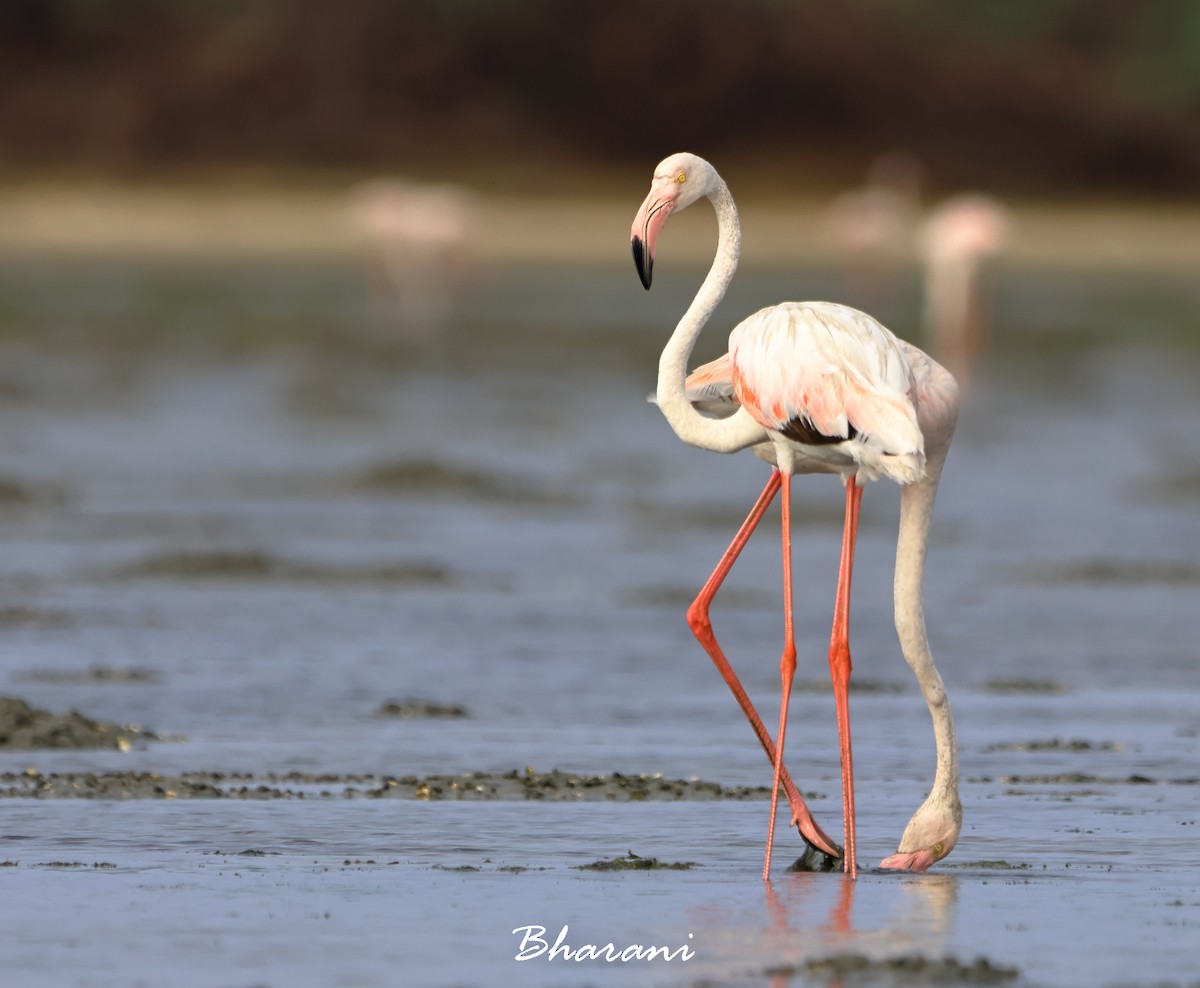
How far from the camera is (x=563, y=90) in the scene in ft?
195

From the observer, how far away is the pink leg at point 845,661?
6148mm

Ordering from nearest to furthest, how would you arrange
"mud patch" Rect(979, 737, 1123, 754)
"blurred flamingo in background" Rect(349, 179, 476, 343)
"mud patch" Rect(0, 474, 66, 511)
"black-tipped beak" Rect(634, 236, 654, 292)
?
"black-tipped beak" Rect(634, 236, 654, 292), "mud patch" Rect(979, 737, 1123, 754), "mud patch" Rect(0, 474, 66, 511), "blurred flamingo in background" Rect(349, 179, 476, 343)

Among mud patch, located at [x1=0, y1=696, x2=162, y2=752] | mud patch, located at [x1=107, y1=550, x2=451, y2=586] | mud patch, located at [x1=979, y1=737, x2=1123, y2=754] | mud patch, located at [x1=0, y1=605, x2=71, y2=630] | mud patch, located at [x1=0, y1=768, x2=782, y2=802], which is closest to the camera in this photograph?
mud patch, located at [x1=0, y1=768, x2=782, y2=802]

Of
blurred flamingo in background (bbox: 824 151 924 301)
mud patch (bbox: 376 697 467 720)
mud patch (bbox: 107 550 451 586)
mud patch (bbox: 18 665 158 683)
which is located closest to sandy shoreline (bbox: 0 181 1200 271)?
blurred flamingo in background (bbox: 824 151 924 301)

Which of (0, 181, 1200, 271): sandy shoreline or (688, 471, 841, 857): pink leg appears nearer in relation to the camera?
(688, 471, 841, 857): pink leg

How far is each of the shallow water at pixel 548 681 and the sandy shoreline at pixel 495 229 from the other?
26.4 metres

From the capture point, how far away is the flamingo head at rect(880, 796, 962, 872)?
20.4ft

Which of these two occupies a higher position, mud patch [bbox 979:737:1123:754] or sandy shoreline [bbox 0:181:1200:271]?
sandy shoreline [bbox 0:181:1200:271]

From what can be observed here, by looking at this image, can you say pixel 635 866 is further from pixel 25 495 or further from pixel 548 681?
pixel 25 495

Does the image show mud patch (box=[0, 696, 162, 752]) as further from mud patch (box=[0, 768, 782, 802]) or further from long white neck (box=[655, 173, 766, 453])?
long white neck (box=[655, 173, 766, 453])

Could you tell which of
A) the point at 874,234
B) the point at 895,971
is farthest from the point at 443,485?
the point at 874,234

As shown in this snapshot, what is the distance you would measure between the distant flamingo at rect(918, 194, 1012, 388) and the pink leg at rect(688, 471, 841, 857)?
21.3 meters

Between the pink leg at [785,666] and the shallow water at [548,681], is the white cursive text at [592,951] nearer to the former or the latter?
the shallow water at [548,681]

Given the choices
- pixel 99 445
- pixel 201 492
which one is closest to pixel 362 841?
pixel 201 492
